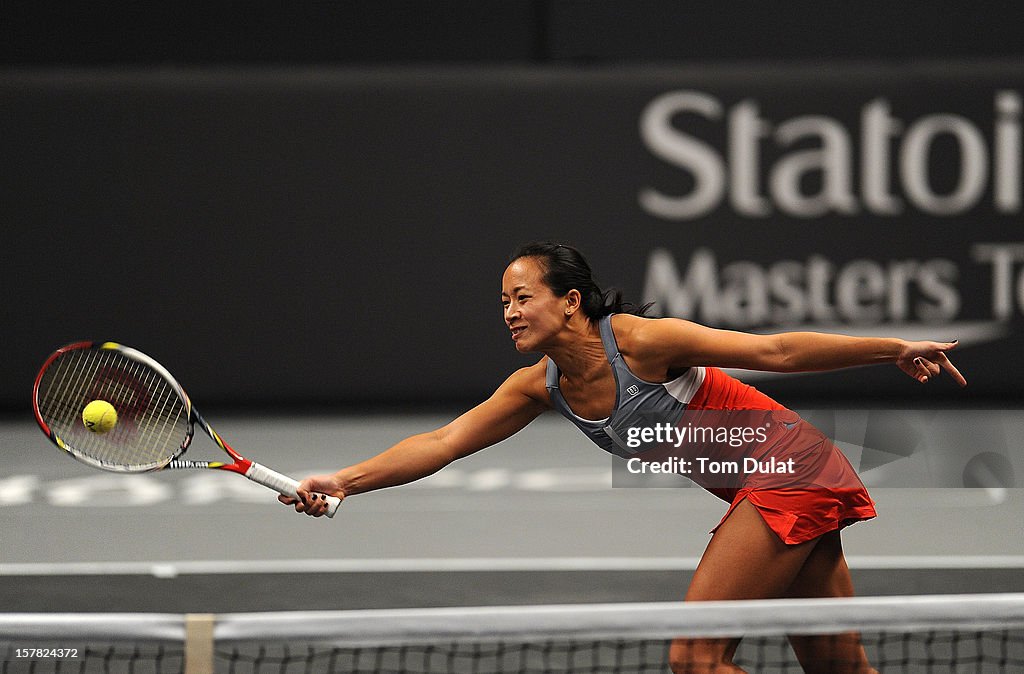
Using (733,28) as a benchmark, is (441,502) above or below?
below

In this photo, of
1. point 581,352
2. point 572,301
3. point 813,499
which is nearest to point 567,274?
point 572,301

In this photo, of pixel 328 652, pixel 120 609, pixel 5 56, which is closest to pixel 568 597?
pixel 328 652

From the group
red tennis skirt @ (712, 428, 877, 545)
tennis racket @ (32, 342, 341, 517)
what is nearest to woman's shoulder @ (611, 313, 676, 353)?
red tennis skirt @ (712, 428, 877, 545)

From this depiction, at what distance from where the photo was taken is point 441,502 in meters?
6.45

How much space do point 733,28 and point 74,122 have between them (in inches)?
170

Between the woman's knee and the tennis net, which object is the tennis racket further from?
the woman's knee

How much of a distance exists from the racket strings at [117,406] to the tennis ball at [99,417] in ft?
0.39

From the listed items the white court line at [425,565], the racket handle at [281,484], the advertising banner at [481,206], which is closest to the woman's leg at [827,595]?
the racket handle at [281,484]

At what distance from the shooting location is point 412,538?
573 centimetres

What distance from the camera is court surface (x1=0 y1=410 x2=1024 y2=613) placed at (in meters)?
4.82

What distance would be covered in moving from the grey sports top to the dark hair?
4 centimetres

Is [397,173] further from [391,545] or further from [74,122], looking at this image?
[391,545]

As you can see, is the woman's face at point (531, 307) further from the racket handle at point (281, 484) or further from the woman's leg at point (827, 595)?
the woman's leg at point (827, 595)

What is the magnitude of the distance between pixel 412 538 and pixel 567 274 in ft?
10.2
